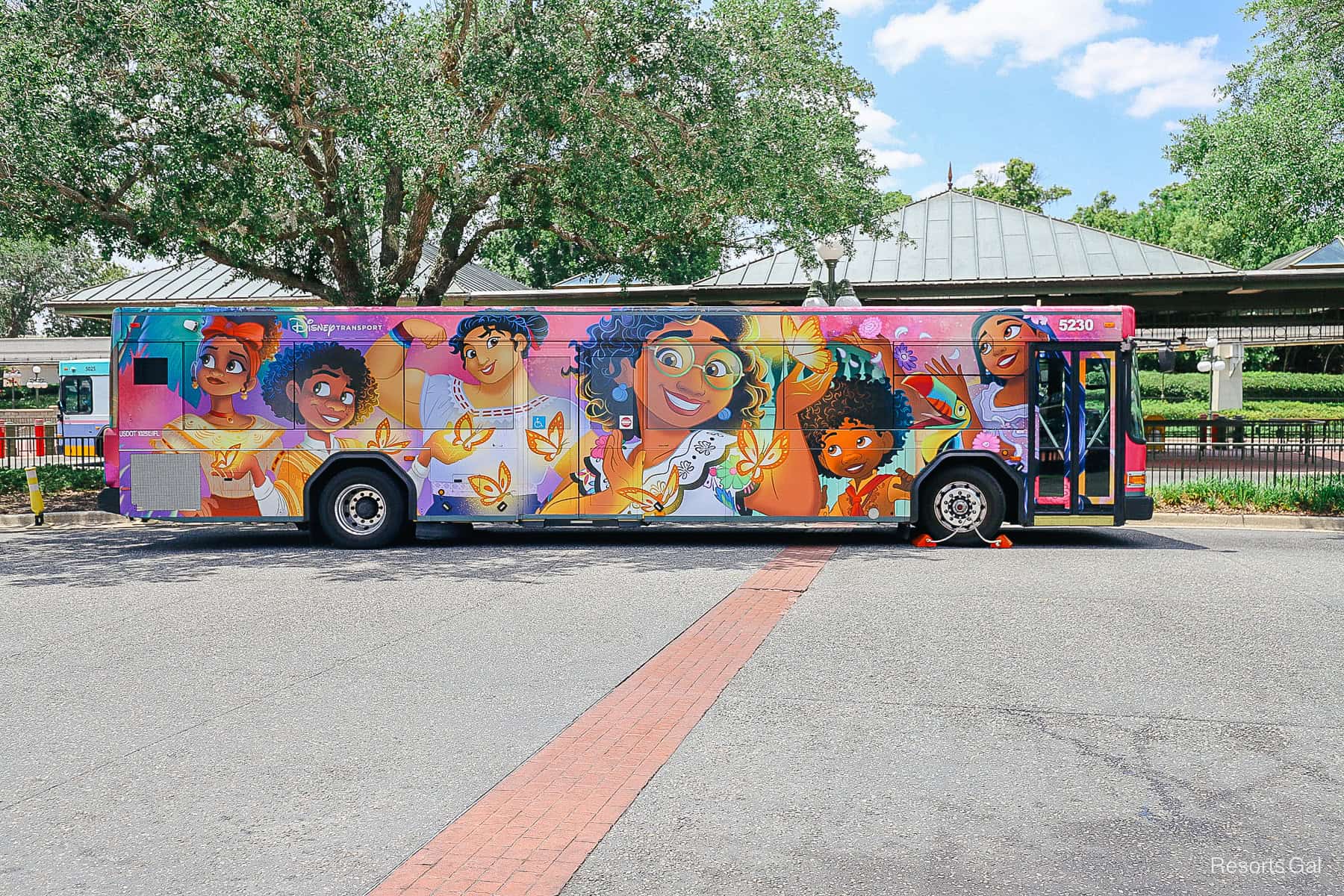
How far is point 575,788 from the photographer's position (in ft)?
16.3

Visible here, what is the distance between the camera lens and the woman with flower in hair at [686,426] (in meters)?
13.9

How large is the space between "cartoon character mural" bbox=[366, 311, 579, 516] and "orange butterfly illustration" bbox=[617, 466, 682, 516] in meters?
1.14

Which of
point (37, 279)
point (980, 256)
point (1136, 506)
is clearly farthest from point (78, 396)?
point (37, 279)

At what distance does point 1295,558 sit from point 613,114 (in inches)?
424

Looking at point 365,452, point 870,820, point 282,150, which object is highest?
point 282,150

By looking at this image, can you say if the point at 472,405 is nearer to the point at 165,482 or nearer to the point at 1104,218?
the point at 165,482

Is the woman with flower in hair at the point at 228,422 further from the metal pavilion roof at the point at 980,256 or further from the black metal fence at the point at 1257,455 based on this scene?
the black metal fence at the point at 1257,455

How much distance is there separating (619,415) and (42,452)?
52.1 feet

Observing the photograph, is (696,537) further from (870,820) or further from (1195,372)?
(1195,372)

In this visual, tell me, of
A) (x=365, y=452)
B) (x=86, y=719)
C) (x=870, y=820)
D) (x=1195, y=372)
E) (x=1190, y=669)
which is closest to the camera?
(x=870, y=820)

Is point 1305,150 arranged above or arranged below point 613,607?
above

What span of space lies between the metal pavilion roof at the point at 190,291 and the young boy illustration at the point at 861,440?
21.8 m

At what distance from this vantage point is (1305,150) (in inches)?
715

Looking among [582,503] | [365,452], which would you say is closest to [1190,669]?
[582,503]
